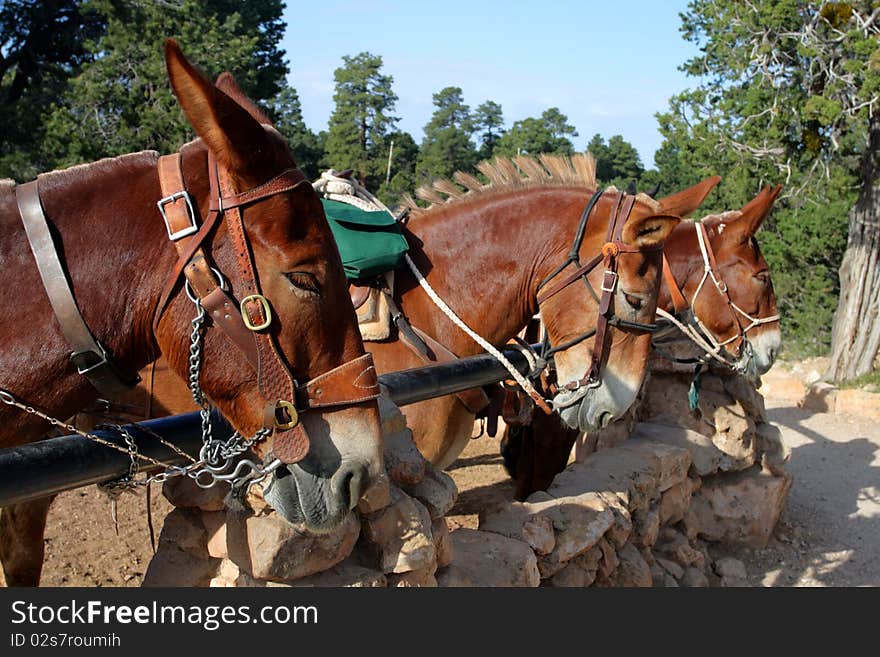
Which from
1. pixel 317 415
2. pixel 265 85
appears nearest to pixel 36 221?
pixel 317 415

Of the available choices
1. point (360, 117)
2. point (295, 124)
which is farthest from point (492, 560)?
point (295, 124)

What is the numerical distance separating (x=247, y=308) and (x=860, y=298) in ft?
41.6

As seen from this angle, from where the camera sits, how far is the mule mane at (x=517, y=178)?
3.91m

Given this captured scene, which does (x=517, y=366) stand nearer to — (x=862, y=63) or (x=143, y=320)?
(x=143, y=320)

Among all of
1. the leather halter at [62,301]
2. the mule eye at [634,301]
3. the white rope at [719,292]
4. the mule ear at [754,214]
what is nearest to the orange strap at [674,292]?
the white rope at [719,292]

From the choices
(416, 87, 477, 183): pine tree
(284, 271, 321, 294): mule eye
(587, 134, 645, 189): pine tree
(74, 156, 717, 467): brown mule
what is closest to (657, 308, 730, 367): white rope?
(74, 156, 717, 467): brown mule

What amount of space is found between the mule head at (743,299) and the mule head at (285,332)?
4613mm

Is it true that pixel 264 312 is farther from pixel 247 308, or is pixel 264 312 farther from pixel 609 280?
pixel 609 280

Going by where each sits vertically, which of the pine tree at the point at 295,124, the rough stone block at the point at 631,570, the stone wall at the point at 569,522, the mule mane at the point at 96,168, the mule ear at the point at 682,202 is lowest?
the rough stone block at the point at 631,570

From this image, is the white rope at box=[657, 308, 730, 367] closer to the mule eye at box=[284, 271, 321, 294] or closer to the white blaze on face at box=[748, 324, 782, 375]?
the white blaze on face at box=[748, 324, 782, 375]

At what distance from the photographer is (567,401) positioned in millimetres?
3471

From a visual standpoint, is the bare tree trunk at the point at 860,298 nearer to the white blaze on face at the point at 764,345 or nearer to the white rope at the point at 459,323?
the white blaze on face at the point at 764,345

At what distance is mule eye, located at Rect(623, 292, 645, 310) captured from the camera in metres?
3.46

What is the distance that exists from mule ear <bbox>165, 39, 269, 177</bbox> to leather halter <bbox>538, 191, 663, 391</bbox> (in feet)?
7.10
